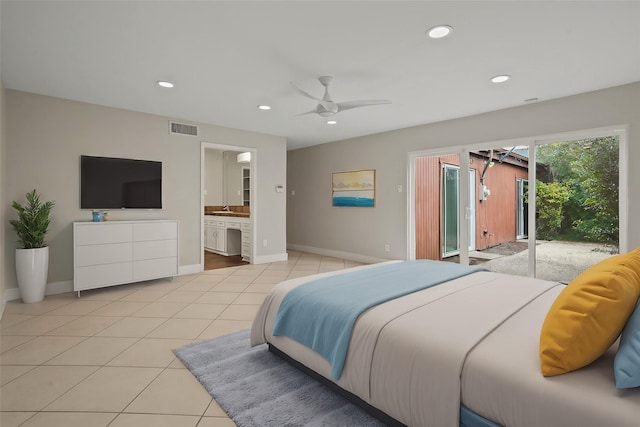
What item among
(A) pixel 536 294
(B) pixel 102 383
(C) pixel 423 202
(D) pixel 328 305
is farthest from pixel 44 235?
(C) pixel 423 202

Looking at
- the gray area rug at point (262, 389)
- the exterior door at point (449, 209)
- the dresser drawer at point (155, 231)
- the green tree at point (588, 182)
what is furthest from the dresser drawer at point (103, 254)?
the green tree at point (588, 182)

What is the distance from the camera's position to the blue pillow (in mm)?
1007

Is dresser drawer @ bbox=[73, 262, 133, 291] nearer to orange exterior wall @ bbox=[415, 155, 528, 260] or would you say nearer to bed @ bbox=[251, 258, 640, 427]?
bed @ bbox=[251, 258, 640, 427]

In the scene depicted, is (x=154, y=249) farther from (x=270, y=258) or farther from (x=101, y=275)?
(x=270, y=258)

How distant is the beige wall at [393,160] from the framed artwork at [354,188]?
12cm

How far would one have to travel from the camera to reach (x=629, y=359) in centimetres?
104

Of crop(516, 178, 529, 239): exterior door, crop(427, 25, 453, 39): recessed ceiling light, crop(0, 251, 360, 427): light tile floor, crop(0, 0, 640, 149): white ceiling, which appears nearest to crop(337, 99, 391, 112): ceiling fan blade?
crop(0, 0, 640, 149): white ceiling

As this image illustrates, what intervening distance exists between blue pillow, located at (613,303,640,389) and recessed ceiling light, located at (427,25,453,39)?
2216 millimetres

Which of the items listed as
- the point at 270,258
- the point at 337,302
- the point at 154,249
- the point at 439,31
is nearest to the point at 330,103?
the point at 439,31

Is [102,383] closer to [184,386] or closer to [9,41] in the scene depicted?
[184,386]

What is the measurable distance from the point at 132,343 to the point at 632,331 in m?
3.12

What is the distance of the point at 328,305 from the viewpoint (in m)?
1.88

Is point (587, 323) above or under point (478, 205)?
under

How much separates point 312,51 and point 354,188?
386 cm
